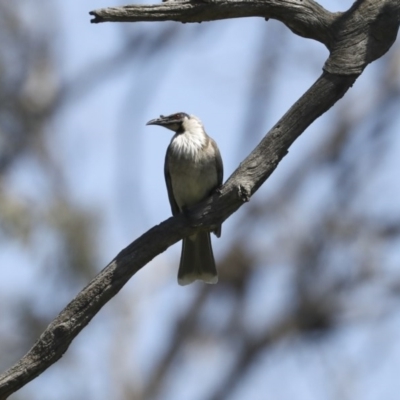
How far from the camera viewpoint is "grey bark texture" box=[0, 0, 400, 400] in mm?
4414

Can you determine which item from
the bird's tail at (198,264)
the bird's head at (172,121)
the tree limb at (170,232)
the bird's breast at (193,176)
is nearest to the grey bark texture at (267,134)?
the tree limb at (170,232)

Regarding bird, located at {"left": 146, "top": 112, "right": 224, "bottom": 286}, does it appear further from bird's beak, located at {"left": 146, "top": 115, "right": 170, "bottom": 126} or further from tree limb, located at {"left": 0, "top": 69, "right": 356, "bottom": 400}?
tree limb, located at {"left": 0, "top": 69, "right": 356, "bottom": 400}

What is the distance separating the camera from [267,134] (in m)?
4.59

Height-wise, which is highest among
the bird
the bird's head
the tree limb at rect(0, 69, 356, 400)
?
the bird's head

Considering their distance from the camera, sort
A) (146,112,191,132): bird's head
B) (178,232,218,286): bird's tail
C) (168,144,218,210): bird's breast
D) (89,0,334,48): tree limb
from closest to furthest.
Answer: (89,0,334,48): tree limb < (168,144,218,210): bird's breast < (178,232,218,286): bird's tail < (146,112,191,132): bird's head

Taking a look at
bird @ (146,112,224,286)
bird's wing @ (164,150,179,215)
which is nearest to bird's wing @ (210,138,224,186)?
bird @ (146,112,224,286)

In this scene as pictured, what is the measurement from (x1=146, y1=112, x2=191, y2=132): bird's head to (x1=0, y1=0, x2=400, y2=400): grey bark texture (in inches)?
101

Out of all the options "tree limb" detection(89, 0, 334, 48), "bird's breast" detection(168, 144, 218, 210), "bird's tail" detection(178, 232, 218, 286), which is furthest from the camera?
"bird's tail" detection(178, 232, 218, 286)

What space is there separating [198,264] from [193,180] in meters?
0.65

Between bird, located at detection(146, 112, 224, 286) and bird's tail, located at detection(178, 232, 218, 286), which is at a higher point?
bird, located at detection(146, 112, 224, 286)

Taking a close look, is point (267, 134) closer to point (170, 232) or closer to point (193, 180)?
point (170, 232)

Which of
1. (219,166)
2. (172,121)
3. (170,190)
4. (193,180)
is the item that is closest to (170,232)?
(193,180)

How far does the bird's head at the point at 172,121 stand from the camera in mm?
7224

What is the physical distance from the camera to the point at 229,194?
4594 mm
